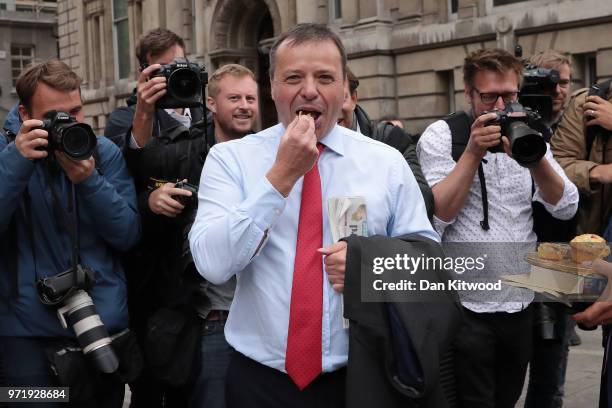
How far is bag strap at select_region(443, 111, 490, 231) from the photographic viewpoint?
3688 mm

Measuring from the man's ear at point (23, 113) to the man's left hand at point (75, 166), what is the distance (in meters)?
0.36

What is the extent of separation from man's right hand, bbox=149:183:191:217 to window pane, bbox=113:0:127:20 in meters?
23.8

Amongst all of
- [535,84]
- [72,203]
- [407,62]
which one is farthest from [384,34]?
[72,203]

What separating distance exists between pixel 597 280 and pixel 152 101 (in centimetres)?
214

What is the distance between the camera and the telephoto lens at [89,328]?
129 inches

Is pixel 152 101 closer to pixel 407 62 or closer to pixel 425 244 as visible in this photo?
pixel 425 244

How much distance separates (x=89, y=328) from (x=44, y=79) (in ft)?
3.52

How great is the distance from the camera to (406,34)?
16328 mm

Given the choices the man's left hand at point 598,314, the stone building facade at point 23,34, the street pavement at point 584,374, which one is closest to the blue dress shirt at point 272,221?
the man's left hand at point 598,314

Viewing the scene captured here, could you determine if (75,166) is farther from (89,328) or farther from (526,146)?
(526,146)

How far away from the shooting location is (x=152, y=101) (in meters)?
3.83

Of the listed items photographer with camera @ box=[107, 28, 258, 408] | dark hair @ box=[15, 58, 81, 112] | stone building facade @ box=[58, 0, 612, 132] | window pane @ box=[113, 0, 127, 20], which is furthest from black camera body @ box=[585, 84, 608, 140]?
window pane @ box=[113, 0, 127, 20]

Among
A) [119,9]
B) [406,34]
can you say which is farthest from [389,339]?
[119,9]

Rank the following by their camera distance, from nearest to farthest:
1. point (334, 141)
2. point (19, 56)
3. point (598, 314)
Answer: point (334, 141), point (598, 314), point (19, 56)
